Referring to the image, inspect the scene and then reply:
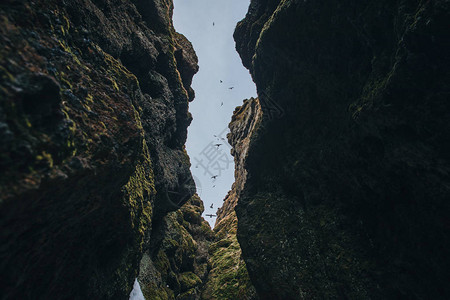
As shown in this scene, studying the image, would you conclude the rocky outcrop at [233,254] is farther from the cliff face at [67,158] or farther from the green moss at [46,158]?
the green moss at [46,158]

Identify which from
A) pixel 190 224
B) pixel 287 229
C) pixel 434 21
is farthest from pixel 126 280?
pixel 190 224

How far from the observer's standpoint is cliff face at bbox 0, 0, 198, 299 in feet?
13.6

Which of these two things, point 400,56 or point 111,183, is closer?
point 111,183

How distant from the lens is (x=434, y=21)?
8.14 m

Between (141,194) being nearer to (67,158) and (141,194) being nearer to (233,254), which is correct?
(67,158)

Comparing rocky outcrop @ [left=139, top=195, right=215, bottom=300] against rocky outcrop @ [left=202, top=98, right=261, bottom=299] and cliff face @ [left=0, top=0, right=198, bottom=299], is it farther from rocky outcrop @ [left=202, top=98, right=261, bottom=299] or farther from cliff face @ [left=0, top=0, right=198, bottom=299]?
cliff face @ [left=0, top=0, right=198, bottom=299]

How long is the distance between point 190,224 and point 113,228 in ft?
76.8

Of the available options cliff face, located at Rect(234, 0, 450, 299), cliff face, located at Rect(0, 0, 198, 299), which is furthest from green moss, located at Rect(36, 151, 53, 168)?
cliff face, located at Rect(234, 0, 450, 299)

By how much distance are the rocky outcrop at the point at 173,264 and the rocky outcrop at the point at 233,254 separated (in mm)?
1355

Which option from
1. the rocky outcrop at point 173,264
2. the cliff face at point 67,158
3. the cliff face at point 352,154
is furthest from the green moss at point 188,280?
the cliff face at point 67,158

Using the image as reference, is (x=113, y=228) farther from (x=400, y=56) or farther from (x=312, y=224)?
(x=400, y=56)

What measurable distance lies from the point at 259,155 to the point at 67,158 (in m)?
18.2

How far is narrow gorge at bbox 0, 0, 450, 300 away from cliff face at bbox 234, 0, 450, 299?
8 cm

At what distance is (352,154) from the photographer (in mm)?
13289
